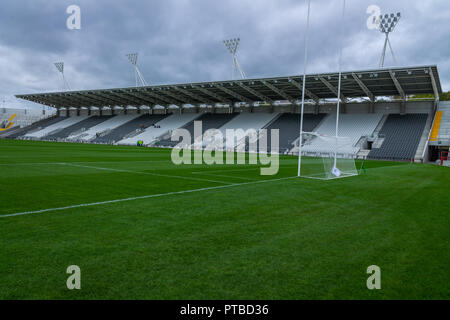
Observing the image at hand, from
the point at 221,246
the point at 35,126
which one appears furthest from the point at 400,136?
the point at 35,126

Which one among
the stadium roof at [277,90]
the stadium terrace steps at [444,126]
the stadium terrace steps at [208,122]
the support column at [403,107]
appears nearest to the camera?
the stadium terrace steps at [444,126]

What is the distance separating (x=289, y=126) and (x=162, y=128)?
74.0ft

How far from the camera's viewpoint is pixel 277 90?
44.0 metres

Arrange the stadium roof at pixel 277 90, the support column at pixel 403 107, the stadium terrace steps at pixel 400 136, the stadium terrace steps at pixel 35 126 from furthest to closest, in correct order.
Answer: the stadium terrace steps at pixel 35 126 → the support column at pixel 403 107 → the stadium roof at pixel 277 90 → the stadium terrace steps at pixel 400 136

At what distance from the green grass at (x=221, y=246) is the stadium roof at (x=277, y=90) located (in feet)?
100.0

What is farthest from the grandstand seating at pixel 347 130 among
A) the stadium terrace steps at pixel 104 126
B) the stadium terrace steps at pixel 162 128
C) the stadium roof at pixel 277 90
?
the stadium terrace steps at pixel 104 126

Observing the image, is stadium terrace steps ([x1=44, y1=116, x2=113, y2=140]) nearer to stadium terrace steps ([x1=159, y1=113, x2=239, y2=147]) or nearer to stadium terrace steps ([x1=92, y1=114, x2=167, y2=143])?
stadium terrace steps ([x1=92, y1=114, x2=167, y2=143])

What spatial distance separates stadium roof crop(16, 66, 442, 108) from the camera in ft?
116

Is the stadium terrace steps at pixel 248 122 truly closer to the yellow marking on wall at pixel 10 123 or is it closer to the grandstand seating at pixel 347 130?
the grandstand seating at pixel 347 130

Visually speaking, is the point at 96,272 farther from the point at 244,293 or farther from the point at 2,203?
the point at 2,203

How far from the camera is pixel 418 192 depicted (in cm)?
1100

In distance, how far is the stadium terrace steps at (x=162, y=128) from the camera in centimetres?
5391

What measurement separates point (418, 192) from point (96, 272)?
1087 centimetres

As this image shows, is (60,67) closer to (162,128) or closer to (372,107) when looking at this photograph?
(162,128)
